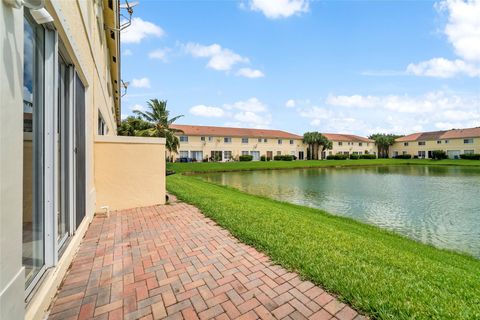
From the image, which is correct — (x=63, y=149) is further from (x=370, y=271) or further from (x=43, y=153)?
(x=370, y=271)

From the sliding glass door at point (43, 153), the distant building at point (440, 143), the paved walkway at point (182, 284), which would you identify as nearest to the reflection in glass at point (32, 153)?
the sliding glass door at point (43, 153)

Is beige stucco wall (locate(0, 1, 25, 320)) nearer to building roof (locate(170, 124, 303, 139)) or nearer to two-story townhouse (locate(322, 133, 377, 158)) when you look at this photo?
building roof (locate(170, 124, 303, 139))

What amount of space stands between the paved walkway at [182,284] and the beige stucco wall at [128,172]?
2186 mm

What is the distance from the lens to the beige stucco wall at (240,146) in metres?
38.2

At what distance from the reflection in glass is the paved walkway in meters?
0.61

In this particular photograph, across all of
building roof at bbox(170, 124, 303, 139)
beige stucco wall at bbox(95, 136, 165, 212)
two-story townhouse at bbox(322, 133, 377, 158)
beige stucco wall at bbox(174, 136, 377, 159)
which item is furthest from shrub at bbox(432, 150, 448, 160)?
beige stucco wall at bbox(95, 136, 165, 212)

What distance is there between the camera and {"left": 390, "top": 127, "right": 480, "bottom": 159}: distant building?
4462cm

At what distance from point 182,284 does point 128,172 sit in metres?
4.67

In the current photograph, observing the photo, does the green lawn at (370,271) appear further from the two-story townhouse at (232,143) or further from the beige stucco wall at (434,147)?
the beige stucco wall at (434,147)

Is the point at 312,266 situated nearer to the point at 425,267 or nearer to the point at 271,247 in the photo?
the point at 271,247

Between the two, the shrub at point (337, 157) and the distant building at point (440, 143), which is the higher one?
the distant building at point (440, 143)

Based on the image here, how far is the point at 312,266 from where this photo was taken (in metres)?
3.10

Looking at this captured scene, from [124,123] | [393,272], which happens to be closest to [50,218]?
[393,272]

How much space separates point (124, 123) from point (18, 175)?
28870 mm
